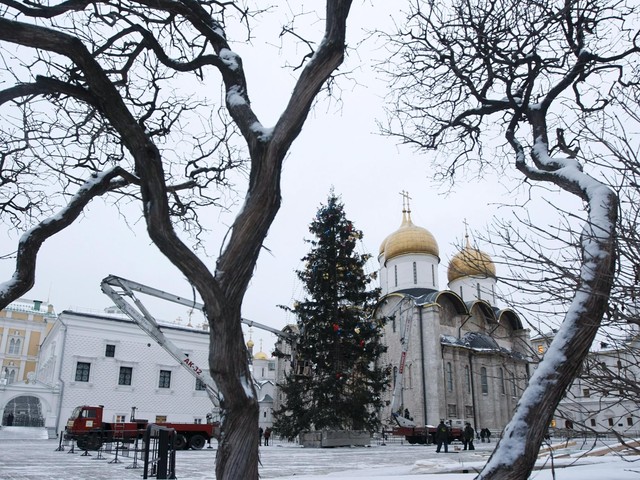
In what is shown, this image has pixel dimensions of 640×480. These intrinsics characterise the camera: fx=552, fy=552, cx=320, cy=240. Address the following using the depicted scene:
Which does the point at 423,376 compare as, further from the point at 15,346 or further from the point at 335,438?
the point at 15,346

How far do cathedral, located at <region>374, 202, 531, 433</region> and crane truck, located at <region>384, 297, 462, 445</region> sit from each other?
9 centimetres

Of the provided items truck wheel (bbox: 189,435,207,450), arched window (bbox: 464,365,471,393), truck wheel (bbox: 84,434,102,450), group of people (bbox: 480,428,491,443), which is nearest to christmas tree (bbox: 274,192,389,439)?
truck wheel (bbox: 189,435,207,450)

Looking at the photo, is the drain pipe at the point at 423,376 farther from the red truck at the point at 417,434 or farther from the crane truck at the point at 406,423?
the red truck at the point at 417,434

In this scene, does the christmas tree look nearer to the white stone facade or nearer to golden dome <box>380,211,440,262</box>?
the white stone facade

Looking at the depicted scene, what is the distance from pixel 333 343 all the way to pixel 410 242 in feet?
72.4

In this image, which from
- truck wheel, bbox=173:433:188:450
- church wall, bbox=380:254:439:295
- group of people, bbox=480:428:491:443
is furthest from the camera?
church wall, bbox=380:254:439:295

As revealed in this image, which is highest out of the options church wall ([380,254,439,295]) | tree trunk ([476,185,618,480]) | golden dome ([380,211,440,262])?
golden dome ([380,211,440,262])

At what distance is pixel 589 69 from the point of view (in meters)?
7.05

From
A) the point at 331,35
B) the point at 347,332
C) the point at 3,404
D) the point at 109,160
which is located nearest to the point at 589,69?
the point at 331,35

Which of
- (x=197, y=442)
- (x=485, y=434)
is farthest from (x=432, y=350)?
(x=197, y=442)

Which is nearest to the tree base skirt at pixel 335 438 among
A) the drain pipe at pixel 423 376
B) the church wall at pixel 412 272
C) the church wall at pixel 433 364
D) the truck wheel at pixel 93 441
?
the truck wheel at pixel 93 441

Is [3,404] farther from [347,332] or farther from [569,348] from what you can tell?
[569,348]

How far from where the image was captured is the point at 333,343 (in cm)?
2736

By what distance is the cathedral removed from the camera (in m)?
39.6
